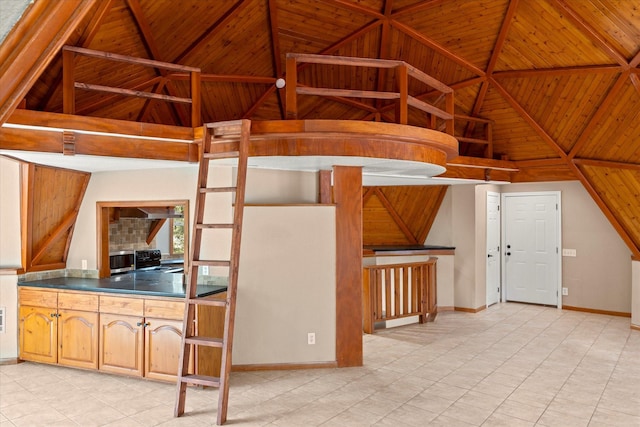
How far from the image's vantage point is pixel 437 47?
6676 millimetres

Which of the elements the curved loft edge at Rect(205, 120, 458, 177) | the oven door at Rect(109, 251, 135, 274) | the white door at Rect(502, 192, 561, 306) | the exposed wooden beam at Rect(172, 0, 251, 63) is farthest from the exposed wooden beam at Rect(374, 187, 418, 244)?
the oven door at Rect(109, 251, 135, 274)

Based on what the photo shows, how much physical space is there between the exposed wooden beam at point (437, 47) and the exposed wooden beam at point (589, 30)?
5.34ft

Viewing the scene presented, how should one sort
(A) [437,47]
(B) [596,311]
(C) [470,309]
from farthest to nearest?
(C) [470,309] < (B) [596,311] < (A) [437,47]

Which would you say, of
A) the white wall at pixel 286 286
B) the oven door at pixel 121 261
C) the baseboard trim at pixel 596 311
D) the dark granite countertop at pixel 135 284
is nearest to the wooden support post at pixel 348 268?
the white wall at pixel 286 286

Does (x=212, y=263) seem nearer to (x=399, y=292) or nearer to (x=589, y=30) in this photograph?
(x=399, y=292)

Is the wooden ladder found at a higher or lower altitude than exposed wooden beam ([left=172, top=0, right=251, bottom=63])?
lower

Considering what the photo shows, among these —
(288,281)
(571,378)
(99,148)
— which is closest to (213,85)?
(99,148)

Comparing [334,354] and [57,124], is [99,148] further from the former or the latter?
[334,354]

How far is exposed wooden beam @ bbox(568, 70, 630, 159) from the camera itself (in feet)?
18.8

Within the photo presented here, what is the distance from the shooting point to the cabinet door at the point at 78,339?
4676mm

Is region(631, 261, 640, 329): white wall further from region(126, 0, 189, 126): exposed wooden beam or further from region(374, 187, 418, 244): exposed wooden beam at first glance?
region(126, 0, 189, 126): exposed wooden beam

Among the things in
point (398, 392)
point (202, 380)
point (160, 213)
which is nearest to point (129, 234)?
point (160, 213)

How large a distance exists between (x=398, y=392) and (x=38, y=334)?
3889 mm

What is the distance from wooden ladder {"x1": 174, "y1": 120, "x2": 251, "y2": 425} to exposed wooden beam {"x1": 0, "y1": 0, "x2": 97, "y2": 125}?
9.02ft
